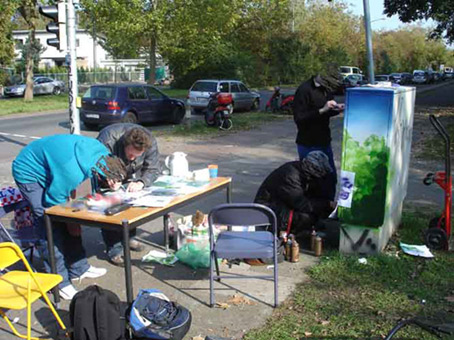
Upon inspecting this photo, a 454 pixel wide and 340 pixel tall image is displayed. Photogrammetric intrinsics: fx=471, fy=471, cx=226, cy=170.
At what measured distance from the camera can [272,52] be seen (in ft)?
151

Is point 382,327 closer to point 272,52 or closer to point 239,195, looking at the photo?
point 239,195

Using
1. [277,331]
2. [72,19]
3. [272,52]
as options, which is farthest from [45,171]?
[272,52]

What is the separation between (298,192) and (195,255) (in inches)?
51.6

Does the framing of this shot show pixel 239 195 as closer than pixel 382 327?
No

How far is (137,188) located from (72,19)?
5.52 m

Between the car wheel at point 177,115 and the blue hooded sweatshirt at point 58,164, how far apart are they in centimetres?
1369

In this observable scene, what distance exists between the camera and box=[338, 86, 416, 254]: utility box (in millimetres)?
4672

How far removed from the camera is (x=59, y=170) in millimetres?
3820

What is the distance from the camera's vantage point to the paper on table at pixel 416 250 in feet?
16.3

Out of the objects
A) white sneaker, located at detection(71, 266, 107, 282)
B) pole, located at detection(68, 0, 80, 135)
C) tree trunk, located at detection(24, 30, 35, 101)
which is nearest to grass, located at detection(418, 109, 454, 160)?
pole, located at detection(68, 0, 80, 135)

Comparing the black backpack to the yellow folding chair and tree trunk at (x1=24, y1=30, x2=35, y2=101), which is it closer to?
the yellow folding chair

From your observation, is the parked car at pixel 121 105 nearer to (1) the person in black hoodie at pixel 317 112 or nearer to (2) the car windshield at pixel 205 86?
(2) the car windshield at pixel 205 86

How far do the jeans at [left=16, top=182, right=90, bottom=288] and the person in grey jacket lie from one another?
1.53 ft

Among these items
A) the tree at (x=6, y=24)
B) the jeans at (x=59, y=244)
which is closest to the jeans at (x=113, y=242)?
Result: the jeans at (x=59, y=244)
